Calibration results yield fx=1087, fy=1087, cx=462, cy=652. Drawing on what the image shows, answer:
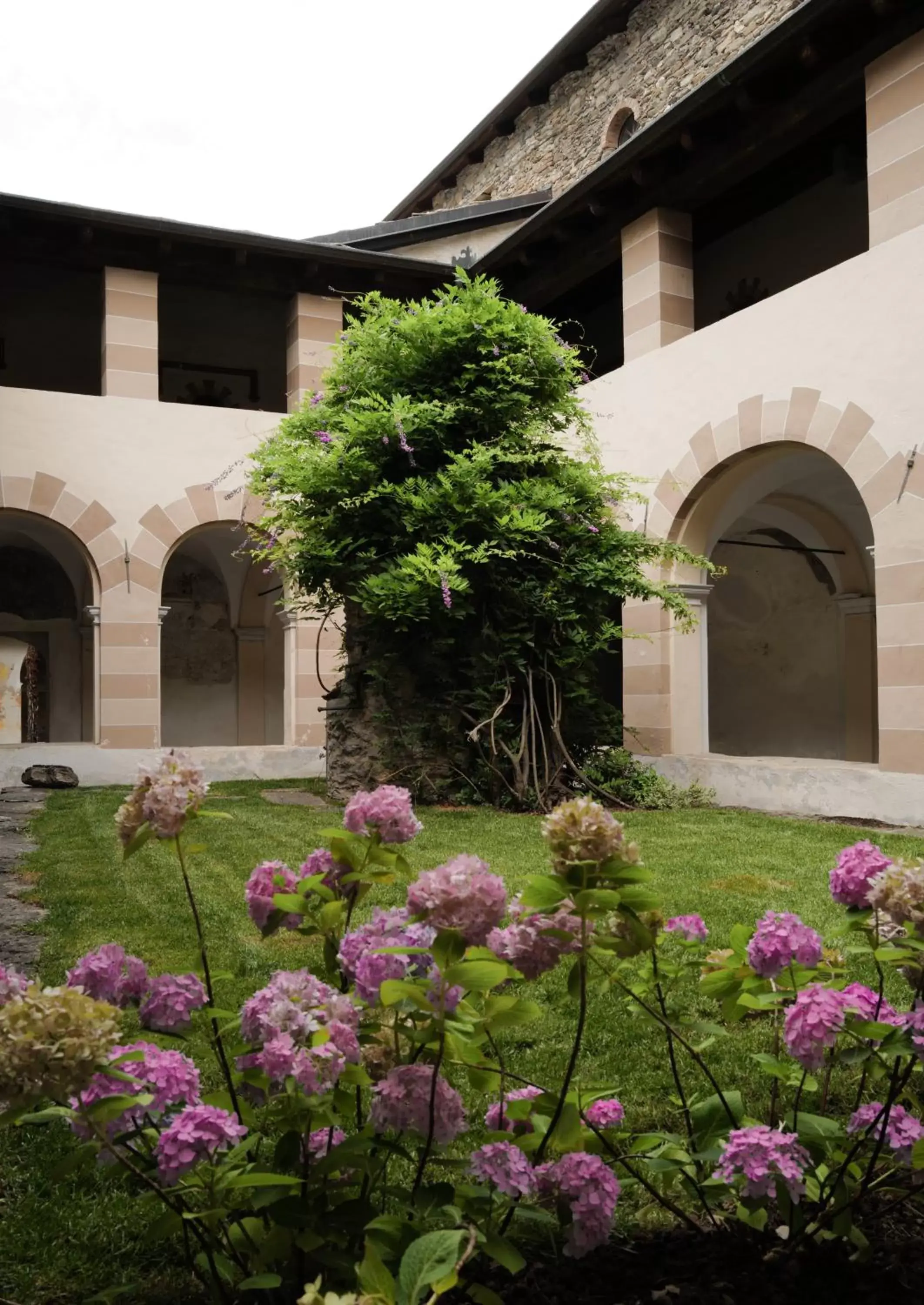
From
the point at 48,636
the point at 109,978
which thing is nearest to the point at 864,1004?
the point at 109,978

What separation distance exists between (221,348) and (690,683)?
8.30m

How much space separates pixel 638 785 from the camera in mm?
9258

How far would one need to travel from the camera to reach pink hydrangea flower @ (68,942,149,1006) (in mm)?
1443

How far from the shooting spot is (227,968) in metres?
3.64

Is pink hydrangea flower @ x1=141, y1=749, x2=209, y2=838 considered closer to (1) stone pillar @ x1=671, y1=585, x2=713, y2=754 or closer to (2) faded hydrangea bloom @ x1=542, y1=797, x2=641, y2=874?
(2) faded hydrangea bloom @ x1=542, y1=797, x2=641, y2=874

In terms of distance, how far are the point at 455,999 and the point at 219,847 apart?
5.51 m

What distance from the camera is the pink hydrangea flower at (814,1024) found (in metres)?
1.47

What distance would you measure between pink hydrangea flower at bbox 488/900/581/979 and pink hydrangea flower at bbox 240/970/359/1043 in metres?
0.21

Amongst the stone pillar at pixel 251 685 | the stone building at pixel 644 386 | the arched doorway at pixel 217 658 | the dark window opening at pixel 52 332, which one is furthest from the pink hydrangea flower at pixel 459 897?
the stone pillar at pixel 251 685

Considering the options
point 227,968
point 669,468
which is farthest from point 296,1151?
point 669,468

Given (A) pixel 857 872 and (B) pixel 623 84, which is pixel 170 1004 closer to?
(A) pixel 857 872

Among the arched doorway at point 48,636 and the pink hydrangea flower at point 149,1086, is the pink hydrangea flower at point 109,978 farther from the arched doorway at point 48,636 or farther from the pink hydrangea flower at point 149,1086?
the arched doorway at point 48,636

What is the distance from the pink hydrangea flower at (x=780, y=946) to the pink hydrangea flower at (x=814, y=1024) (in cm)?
9

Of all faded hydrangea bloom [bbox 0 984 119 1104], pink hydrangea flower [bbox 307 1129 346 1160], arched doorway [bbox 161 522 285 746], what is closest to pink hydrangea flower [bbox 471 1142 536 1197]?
pink hydrangea flower [bbox 307 1129 346 1160]
